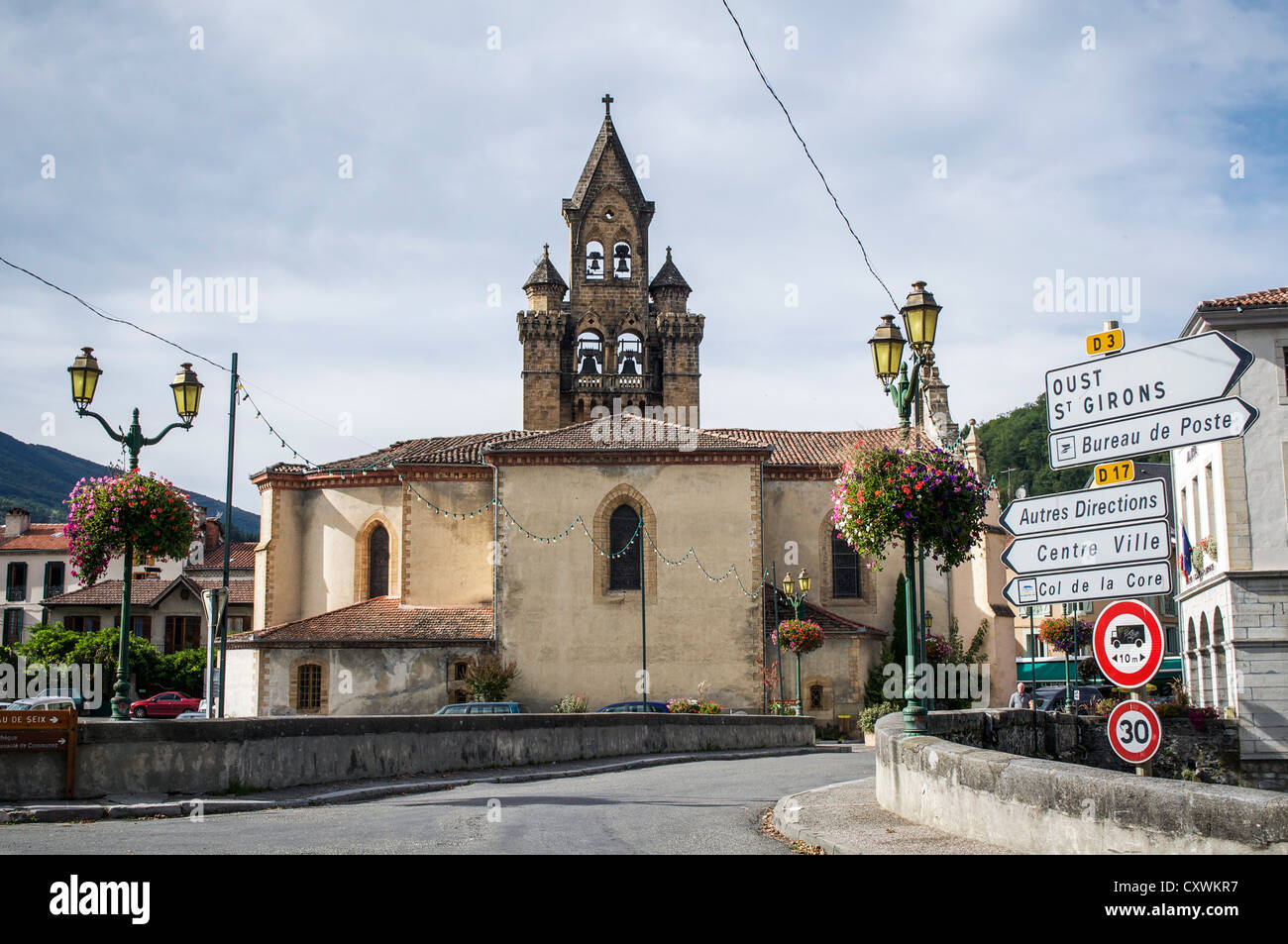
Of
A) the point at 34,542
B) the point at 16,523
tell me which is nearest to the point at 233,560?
the point at 34,542

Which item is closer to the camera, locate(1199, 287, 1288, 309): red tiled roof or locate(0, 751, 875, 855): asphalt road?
locate(0, 751, 875, 855): asphalt road

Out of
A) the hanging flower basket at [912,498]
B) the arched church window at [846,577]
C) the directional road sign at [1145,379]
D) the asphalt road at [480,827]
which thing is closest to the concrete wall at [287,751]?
the asphalt road at [480,827]

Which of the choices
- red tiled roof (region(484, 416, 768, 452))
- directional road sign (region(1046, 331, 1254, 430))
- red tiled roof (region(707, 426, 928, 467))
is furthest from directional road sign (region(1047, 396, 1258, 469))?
red tiled roof (region(707, 426, 928, 467))

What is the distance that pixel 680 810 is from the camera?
1334 cm

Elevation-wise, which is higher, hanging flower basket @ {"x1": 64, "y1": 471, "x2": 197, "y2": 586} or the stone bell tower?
the stone bell tower

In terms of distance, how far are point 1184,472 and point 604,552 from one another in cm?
1753

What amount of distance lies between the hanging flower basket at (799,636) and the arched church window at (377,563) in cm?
1523

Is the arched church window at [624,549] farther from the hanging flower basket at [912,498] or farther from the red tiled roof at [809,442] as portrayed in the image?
the hanging flower basket at [912,498]

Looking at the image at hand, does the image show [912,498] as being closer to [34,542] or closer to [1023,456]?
[34,542]

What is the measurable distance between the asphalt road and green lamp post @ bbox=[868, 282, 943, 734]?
2.15 meters

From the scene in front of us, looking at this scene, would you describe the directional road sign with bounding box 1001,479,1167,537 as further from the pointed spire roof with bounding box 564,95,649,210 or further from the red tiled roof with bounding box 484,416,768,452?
the pointed spire roof with bounding box 564,95,649,210

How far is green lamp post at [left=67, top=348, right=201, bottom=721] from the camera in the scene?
14930 mm
